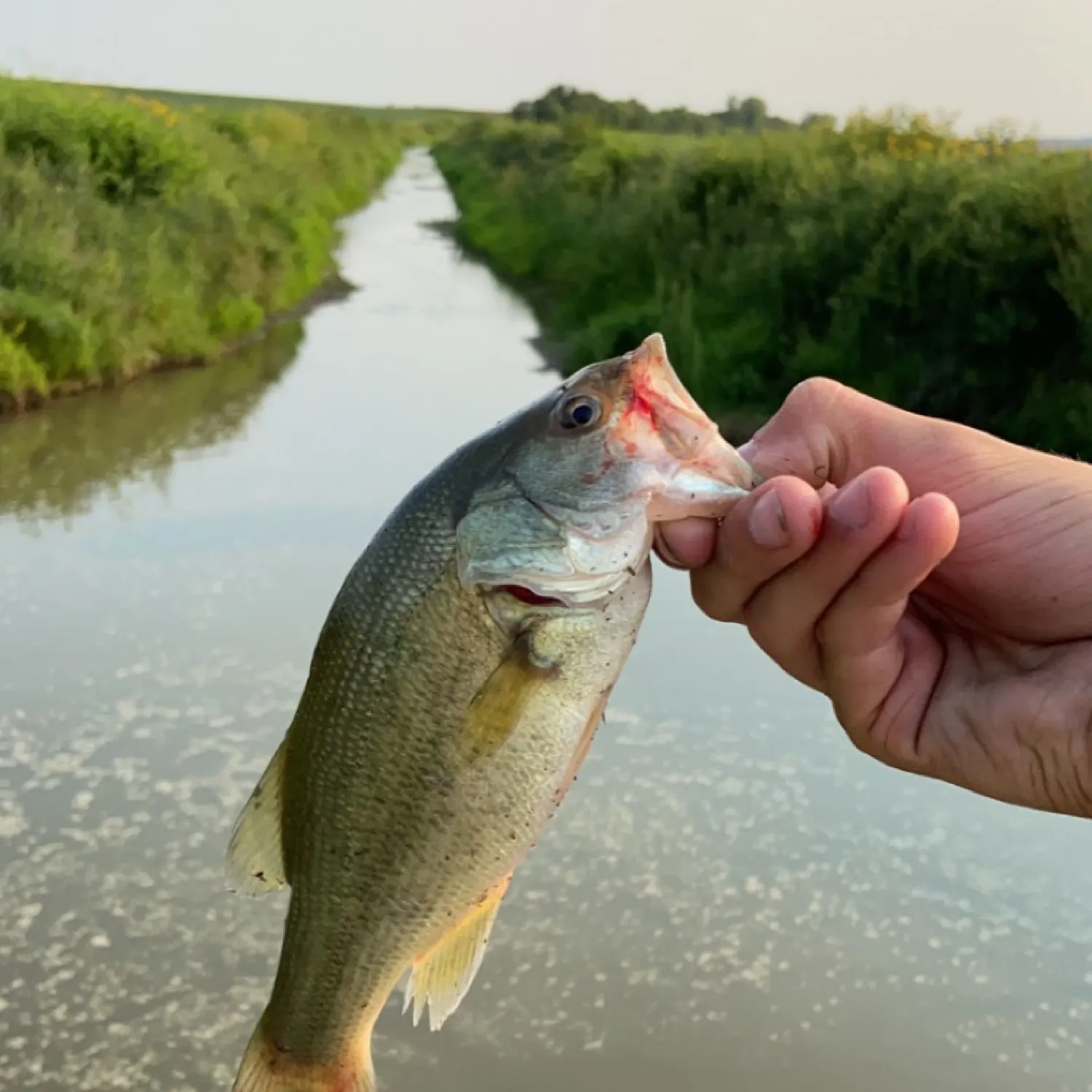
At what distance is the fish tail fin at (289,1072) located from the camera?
250 cm

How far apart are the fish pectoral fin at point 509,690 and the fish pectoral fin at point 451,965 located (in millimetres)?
423

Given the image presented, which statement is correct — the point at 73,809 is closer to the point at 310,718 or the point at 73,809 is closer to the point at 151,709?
the point at 151,709

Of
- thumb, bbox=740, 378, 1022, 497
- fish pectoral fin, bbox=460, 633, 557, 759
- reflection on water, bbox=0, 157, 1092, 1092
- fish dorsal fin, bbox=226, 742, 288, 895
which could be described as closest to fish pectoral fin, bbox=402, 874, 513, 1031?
fish dorsal fin, bbox=226, 742, 288, 895

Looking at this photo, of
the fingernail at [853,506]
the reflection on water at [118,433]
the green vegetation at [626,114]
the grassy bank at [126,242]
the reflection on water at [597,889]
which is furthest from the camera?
the green vegetation at [626,114]

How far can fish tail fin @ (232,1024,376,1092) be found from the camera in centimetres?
250

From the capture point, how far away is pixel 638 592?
2207 millimetres

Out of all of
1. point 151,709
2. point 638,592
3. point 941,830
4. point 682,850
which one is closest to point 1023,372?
point 941,830

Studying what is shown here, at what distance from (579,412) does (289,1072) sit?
4.61ft

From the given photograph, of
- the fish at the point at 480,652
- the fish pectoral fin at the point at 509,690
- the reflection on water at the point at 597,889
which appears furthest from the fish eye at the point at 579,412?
the reflection on water at the point at 597,889

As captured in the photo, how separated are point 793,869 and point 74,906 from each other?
316cm

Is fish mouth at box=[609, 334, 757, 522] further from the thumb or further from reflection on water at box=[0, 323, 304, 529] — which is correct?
reflection on water at box=[0, 323, 304, 529]

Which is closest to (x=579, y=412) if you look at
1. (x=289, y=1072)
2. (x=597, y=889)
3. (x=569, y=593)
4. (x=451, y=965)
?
(x=569, y=593)

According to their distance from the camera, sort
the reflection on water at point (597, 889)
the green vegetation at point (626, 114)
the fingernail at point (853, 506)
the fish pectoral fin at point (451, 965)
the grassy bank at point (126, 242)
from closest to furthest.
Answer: the fingernail at point (853, 506) → the fish pectoral fin at point (451, 965) → the reflection on water at point (597, 889) → the grassy bank at point (126, 242) → the green vegetation at point (626, 114)

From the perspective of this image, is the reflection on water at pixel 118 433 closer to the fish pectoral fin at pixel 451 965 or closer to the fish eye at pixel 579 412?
the fish pectoral fin at pixel 451 965
